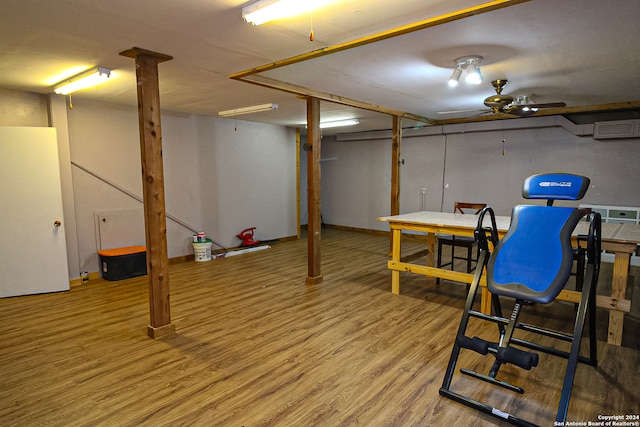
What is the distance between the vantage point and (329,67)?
3.57 metres

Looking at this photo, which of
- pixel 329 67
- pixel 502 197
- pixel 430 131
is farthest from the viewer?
pixel 430 131

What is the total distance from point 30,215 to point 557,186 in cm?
547

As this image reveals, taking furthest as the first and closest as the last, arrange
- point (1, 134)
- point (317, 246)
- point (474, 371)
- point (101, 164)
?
point (101, 164) < point (317, 246) < point (1, 134) < point (474, 371)

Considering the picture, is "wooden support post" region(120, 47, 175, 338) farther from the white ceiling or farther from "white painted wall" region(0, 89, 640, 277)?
"white painted wall" region(0, 89, 640, 277)

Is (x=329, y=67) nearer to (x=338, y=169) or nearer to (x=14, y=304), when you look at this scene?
(x=14, y=304)

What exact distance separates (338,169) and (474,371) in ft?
23.8

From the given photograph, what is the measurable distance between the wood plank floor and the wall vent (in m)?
3.28

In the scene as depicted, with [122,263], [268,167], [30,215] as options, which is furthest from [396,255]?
[30,215]

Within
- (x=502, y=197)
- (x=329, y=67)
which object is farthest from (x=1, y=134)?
(x=502, y=197)

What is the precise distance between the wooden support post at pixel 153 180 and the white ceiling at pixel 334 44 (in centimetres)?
18

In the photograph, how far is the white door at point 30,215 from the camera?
4.26 meters

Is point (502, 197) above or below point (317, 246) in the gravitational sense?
above

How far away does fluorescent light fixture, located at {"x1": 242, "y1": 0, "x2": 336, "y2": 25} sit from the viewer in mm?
2096

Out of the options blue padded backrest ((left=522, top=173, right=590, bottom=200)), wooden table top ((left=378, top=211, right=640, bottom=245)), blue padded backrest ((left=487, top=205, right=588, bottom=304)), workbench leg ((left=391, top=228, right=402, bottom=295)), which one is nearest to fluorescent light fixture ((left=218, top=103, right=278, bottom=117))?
wooden table top ((left=378, top=211, right=640, bottom=245))
